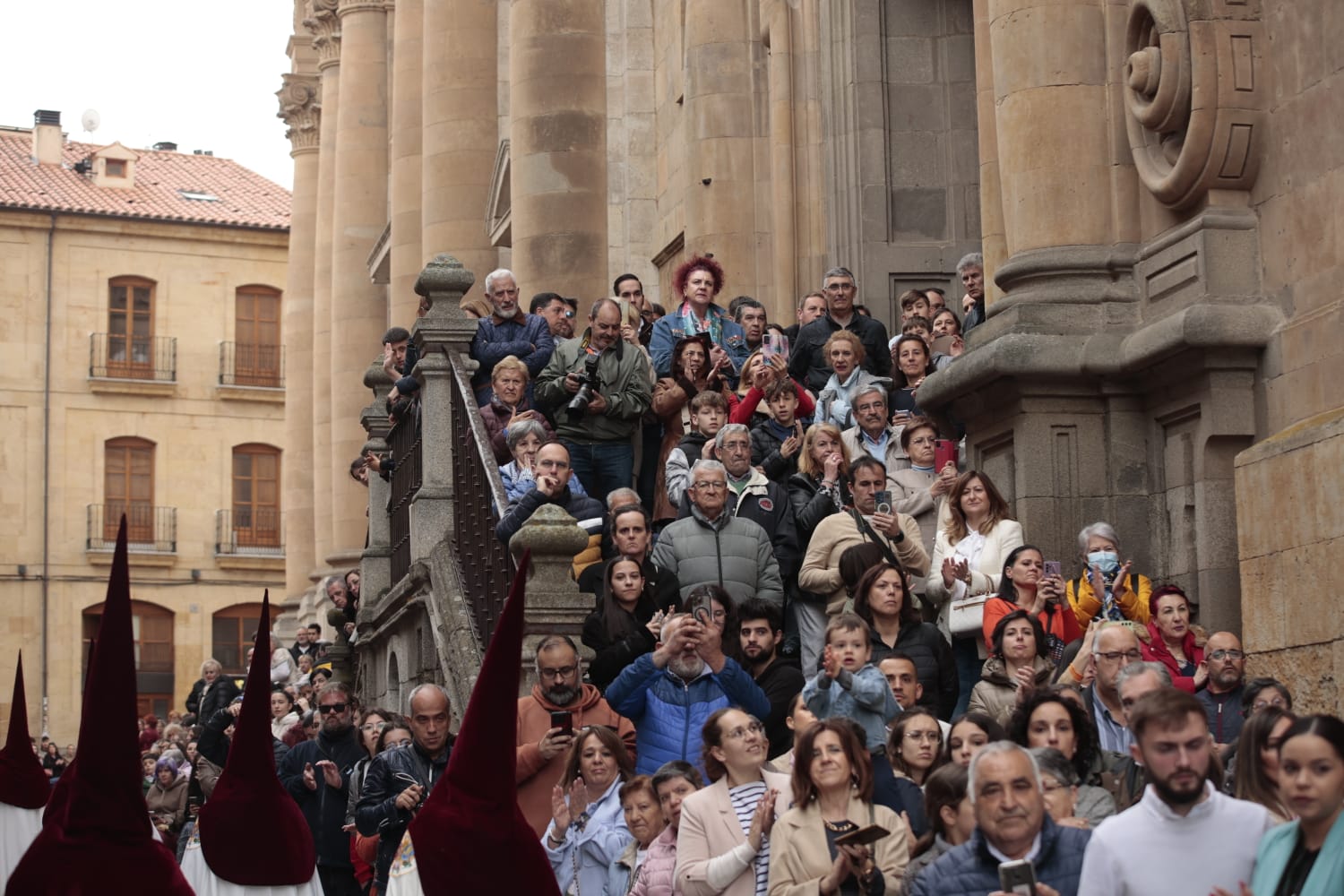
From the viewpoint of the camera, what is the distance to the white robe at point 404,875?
8656mm

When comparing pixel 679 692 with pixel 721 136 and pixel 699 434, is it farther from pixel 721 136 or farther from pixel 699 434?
pixel 721 136

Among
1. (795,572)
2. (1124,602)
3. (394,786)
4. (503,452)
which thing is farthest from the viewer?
(503,452)

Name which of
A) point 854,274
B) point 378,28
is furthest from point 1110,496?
point 378,28

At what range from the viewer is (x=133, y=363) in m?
56.6

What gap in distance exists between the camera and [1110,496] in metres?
11.4

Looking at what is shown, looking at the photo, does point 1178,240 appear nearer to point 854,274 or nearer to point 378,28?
point 854,274

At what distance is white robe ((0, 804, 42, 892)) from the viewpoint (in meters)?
9.30

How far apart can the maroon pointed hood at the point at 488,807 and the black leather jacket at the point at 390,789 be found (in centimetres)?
399

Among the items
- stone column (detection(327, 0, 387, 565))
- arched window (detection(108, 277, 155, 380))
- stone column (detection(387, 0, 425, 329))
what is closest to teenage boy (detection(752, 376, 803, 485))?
stone column (detection(387, 0, 425, 329))

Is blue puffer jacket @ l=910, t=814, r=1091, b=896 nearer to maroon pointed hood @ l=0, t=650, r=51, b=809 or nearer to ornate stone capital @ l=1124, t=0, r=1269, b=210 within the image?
maroon pointed hood @ l=0, t=650, r=51, b=809

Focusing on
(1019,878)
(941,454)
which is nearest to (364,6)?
(941,454)

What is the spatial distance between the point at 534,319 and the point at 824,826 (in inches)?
300

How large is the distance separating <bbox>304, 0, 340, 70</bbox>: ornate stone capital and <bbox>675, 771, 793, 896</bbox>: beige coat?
3239cm

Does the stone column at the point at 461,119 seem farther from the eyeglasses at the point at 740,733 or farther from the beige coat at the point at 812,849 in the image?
the beige coat at the point at 812,849
